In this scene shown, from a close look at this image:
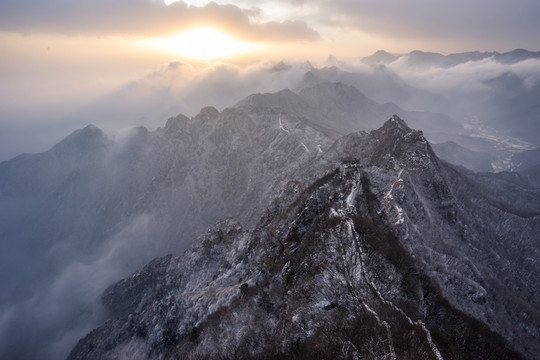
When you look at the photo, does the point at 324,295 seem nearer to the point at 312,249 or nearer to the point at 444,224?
the point at 312,249

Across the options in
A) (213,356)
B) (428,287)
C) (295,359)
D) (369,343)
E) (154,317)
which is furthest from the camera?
(154,317)

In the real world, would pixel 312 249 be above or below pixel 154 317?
above

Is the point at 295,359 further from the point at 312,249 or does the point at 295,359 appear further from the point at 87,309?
the point at 87,309

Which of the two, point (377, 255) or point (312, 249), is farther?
point (312, 249)

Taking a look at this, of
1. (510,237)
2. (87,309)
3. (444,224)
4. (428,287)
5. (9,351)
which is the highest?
(428,287)

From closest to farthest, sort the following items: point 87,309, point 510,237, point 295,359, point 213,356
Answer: point 295,359 < point 213,356 < point 510,237 < point 87,309

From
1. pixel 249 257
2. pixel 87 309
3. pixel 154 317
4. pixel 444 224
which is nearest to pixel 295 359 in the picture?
pixel 249 257

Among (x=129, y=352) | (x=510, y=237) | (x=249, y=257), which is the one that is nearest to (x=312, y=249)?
(x=249, y=257)
